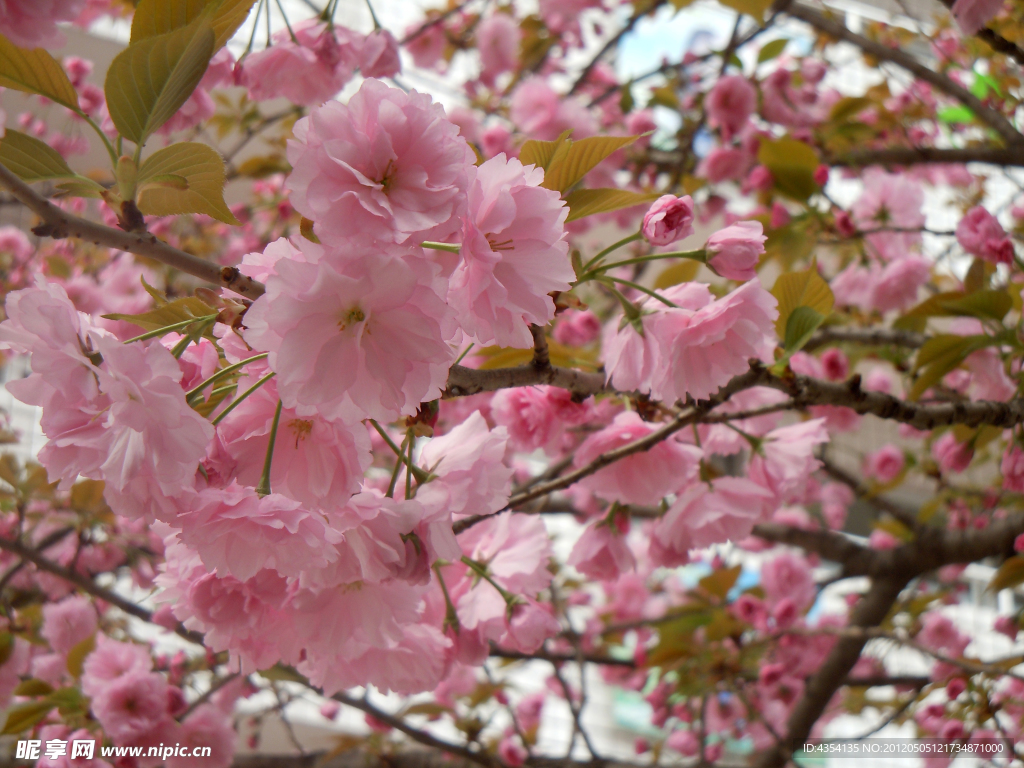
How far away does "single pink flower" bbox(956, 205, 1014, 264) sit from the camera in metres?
1.08

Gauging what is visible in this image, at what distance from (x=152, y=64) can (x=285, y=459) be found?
10.9 inches

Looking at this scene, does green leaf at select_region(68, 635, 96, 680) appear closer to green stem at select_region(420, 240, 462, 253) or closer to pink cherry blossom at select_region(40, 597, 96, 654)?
pink cherry blossom at select_region(40, 597, 96, 654)

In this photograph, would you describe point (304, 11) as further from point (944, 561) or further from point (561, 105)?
point (944, 561)

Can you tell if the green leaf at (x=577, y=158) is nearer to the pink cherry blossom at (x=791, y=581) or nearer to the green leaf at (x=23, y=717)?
the green leaf at (x=23, y=717)

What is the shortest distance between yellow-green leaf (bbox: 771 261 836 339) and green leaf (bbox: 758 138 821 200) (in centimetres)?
47

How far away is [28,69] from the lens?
1.78 ft

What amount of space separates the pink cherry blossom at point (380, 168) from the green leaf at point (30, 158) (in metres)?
0.22

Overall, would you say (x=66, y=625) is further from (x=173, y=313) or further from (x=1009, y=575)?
(x=1009, y=575)

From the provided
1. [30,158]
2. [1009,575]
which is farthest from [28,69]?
[1009,575]

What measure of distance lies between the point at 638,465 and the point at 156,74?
0.54 metres

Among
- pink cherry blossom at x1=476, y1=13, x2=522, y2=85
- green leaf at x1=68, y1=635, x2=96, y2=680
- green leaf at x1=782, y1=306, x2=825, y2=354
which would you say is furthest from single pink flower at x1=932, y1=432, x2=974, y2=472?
pink cherry blossom at x1=476, y1=13, x2=522, y2=85

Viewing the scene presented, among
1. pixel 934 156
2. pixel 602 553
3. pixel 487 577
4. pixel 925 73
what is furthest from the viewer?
pixel 934 156

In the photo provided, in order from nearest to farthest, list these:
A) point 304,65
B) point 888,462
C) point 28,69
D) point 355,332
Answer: point 355,332 < point 28,69 < point 304,65 < point 888,462

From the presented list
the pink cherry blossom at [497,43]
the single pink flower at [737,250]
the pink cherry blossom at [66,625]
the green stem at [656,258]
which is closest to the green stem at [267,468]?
the green stem at [656,258]
